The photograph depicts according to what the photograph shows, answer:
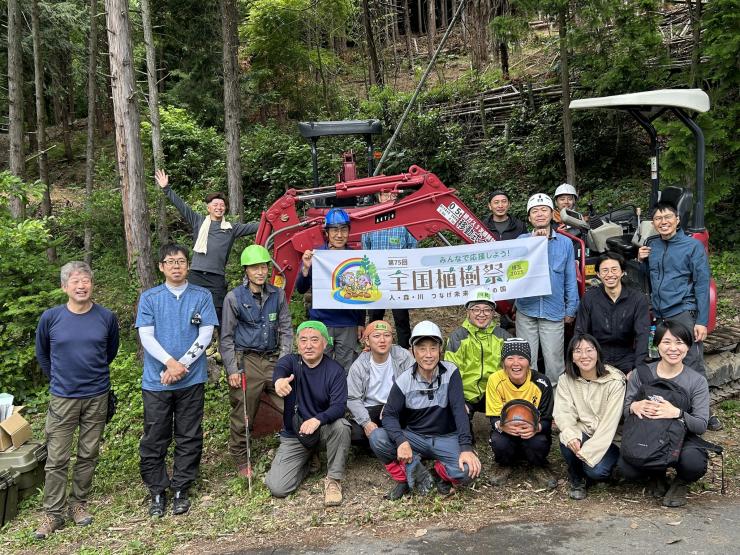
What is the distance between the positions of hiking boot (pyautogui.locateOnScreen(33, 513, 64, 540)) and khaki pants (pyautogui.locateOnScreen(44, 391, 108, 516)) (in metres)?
0.04

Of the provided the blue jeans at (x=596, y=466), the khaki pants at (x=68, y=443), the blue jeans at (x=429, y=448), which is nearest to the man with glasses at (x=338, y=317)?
the blue jeans at (x=429, y=448)

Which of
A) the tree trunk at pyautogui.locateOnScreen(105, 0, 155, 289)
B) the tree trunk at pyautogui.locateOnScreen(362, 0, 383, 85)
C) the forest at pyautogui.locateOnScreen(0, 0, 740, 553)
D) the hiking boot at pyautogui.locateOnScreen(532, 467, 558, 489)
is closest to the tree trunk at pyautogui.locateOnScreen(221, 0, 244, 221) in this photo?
the forest at pyautogui.locateOnScreen(0, 0, 740, 553)

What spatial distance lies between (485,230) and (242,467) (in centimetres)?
344

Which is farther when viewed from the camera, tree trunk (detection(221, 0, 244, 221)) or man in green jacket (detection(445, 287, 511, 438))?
tree trunk (detection(221, 0, 244, 221))

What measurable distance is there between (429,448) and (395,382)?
1.92ft

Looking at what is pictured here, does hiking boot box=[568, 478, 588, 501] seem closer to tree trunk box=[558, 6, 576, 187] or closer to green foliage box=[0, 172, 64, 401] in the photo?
green foliage box=[0, 172, 64, 401]

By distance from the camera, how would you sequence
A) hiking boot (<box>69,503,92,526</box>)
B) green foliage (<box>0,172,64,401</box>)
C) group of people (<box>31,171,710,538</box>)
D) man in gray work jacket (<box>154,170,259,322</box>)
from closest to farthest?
group of people (<box>31,171,710,538</box>) < hiking boot (<box>69,503,92,526</box>) < man in gray work jacket (<box>154,170,259,322</box>) < green foliage (<box>0,172,64,401</box>)

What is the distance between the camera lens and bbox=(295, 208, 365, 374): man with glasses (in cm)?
600

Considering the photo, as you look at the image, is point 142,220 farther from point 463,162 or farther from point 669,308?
point 463,162

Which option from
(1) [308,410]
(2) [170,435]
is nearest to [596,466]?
(1) [308,410]

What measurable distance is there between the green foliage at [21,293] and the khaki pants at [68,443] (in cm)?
343

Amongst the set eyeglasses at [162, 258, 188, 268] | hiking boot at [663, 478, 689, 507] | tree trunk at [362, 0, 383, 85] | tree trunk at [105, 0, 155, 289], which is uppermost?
tree trunk at [362, 0, 383, 85]

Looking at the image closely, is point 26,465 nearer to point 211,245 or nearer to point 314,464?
point 314,464

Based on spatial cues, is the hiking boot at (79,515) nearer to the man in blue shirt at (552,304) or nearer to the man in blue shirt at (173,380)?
the man in blue shirt at (173,380)
